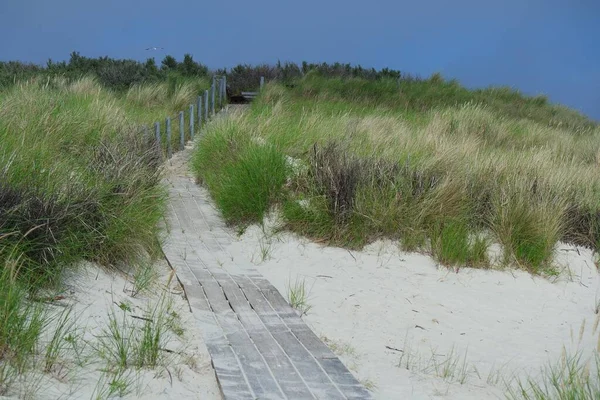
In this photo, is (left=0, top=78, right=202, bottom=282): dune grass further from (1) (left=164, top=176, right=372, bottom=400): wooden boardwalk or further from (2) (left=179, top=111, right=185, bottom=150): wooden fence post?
(2) (left=179, top=111, right=185, bottom=150): wooden fence post

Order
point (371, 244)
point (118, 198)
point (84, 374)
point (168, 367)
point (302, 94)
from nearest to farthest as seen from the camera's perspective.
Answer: point (84, 374), point (168, 367), point (118, 198), point (371, 244), point (302, 94)

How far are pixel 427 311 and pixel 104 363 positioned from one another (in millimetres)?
3568

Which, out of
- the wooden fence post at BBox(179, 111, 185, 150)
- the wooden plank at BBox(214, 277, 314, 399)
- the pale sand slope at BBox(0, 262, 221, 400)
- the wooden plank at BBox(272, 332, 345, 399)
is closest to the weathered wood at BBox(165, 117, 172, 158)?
the wooden fence post at BBox(179, 111, 185, 150)

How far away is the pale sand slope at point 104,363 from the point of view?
3.88m

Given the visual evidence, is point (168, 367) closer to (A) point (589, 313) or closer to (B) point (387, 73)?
(A) point (589, 313)

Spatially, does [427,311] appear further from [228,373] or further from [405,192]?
[228,373]

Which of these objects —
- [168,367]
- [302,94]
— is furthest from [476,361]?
[302,94]

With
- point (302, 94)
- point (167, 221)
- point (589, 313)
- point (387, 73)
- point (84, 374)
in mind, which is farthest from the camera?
point (387, 73)

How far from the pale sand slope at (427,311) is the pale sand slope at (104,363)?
1193 mm

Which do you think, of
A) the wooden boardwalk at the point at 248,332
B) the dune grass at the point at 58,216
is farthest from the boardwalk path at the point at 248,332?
the dune grass at the point at 58,216

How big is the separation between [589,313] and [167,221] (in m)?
5.13

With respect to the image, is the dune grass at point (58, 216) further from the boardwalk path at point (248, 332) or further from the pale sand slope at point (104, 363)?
the boardwalk path at point (248, 332)

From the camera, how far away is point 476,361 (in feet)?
19.0

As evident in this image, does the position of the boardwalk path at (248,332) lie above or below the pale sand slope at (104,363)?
below
